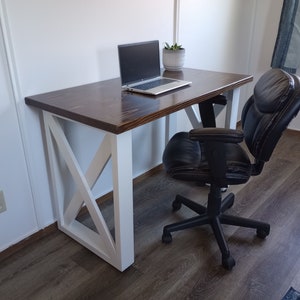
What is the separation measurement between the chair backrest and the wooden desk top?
0.27 m

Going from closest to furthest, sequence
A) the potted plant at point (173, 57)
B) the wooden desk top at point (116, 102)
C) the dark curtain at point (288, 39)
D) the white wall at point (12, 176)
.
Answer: the wooden desk top at point (116, 102)
the white wall at point (12, 176)
the potted plant at point (173, 57)
the dark curtain at point (288, 39)

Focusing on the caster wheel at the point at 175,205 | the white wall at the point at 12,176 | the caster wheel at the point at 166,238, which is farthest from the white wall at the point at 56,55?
the caster wheel at the point at 166,238

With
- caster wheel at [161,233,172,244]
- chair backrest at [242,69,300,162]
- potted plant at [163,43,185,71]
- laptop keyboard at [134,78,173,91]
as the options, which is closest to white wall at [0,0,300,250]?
potted plant at [163,43,185,71]

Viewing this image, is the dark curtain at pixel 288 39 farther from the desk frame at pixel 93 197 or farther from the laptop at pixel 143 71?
the desk frame at pixel 93 197

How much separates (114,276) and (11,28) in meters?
1.22

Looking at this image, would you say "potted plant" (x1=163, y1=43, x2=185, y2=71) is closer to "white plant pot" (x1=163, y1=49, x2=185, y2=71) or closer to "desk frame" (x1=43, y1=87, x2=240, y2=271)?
"white plant pot" (x1=163, y1=49, x2=185, y2=71)

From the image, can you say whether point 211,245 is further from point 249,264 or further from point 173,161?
point 173,161

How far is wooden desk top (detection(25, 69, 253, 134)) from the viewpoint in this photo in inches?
49.7

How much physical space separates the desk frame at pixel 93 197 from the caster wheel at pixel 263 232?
725 mm

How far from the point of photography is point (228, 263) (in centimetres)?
156

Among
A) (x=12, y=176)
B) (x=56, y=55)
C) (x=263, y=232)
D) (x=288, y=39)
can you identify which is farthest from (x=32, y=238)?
(x=288, y=39)

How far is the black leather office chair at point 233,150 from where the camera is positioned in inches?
52.9

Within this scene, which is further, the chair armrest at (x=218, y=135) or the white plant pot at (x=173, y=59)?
the white plant pot at (x=173, y=59)

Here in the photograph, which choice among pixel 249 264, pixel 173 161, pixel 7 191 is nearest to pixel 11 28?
pixel 7 191
